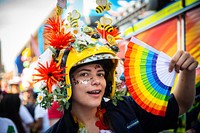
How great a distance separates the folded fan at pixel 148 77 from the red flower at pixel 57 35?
436 millimetres

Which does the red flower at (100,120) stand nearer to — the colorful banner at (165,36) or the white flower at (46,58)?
the white flower at (46,58)

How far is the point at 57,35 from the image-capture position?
82.7 inches

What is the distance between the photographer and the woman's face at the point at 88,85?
6.46 ft

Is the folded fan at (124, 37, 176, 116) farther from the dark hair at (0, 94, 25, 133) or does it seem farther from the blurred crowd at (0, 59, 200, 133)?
the dark hair at (0, 94, 25, 133)

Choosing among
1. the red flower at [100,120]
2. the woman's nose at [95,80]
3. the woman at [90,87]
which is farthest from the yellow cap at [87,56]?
the red flower at [100,120]

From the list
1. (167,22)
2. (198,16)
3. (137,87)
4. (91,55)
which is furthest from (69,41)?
(167,22)

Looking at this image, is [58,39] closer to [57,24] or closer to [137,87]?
[57,24]

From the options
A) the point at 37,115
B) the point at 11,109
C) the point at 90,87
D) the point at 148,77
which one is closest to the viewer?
the point at 90,87

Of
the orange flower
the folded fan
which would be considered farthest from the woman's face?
the folded fan

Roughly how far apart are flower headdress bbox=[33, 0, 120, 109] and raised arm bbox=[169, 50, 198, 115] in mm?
465

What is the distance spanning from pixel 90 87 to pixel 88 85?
0.8 inches

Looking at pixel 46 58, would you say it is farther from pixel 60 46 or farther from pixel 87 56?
pixel 87 56

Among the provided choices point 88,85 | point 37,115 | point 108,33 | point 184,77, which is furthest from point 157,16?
point 37,115

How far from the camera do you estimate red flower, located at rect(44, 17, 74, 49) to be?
6.86 feet
